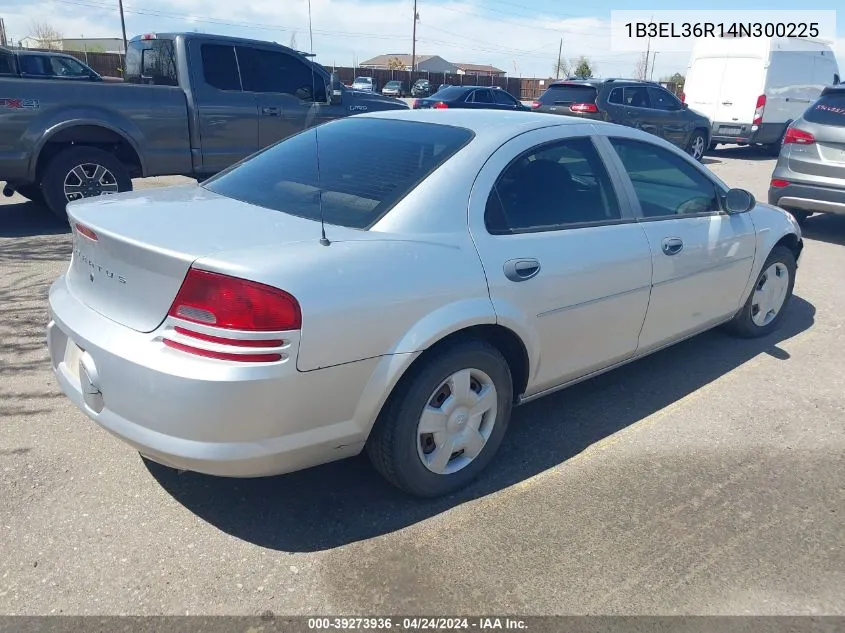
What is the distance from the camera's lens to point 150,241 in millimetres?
2500

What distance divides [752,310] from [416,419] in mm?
3175

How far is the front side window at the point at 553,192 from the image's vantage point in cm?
308

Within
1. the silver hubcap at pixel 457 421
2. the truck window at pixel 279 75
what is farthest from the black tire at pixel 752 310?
the truck window at pixel 279 75

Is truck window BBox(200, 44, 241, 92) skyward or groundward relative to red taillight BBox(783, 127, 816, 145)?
skyward

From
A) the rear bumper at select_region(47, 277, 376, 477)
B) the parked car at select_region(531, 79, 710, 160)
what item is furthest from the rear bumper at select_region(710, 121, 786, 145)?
the rear bumper at select_region(47, 277, 376, 477)

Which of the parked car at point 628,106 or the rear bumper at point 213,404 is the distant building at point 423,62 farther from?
the rear bumper at point 213,404

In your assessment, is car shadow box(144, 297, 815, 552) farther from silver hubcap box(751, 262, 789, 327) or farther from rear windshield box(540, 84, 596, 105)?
rear windshield box(540, 84, 596, 105)

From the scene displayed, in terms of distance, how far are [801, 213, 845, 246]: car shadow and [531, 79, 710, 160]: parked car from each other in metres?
4.78

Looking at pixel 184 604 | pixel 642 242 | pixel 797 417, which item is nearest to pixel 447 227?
pixel 642 242

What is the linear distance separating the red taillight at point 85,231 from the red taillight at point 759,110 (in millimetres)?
16189

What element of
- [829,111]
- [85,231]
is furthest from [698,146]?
[85,231]

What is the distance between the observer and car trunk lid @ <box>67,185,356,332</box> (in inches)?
95.7

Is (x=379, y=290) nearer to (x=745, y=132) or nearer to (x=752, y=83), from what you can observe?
(x=745, y=132)

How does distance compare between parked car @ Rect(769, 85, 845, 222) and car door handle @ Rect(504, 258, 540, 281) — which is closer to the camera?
car door handle @ Rect(504, 258, 540, 281)
